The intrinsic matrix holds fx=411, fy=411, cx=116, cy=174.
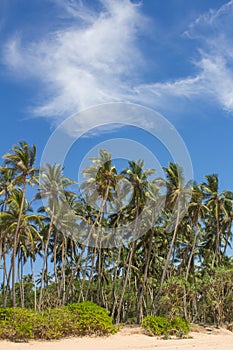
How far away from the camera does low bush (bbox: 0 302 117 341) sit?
20422 mm

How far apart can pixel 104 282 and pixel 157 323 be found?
2980 cm

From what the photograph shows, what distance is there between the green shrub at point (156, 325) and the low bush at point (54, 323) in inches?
114

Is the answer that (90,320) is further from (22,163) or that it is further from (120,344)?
(22,163)

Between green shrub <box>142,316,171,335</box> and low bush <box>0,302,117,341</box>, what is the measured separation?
2.89 metres

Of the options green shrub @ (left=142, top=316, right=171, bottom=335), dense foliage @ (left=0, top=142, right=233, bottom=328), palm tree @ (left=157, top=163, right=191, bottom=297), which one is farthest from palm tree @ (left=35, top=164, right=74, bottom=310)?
green shrub @ (left=142, top=316, right=171, bottom=335)

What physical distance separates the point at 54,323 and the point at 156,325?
701 cm

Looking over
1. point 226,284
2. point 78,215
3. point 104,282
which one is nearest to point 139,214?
point 78,215

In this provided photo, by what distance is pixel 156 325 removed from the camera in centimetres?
2505

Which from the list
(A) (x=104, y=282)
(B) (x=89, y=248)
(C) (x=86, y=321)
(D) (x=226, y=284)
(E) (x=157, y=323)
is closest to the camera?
(C) (x=86, y=321)

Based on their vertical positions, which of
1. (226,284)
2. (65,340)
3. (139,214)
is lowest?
(65,340)

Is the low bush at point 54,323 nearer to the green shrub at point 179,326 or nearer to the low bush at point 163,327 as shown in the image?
the low bush at point 163,327

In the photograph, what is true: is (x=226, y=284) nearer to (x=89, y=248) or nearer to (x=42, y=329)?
(x=89, y=248)

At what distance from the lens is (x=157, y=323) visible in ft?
82.6

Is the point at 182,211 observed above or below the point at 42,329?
above
